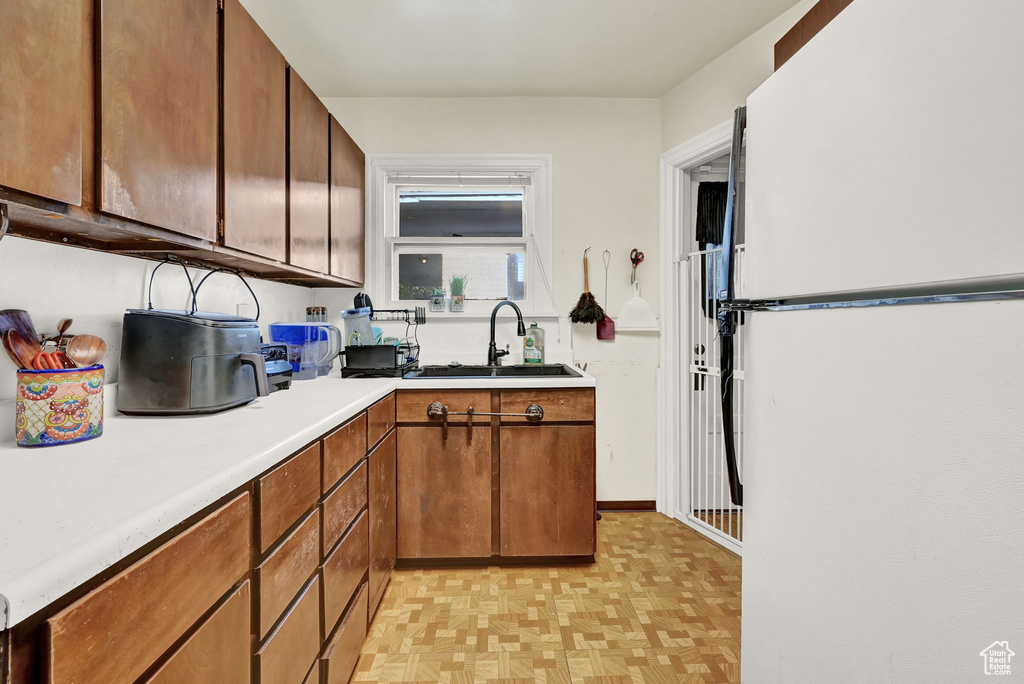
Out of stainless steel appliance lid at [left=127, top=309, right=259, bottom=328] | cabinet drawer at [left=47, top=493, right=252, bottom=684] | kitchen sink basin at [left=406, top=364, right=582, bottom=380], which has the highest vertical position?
stainless steel appliance lid at [left=127, top=309, right=259, bottom=328]

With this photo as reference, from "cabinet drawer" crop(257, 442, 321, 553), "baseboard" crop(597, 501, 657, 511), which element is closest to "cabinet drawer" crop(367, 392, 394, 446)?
"cabinet drawer" crop(257, 442, 321, 553)

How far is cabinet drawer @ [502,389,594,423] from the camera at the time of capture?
7.04 feet

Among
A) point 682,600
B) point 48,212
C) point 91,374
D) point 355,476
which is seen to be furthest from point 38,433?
point 682,600

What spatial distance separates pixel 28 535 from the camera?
0.56 metres

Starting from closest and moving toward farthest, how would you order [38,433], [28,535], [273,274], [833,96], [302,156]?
[28,535], [833,96], [38,433], [302,156], [273,274]

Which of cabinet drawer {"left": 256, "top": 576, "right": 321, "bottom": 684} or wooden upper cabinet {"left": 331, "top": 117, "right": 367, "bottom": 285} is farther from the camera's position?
wooden upper cabinet {"left": 331, "top": 117, "right": 367, "bottom": 285}

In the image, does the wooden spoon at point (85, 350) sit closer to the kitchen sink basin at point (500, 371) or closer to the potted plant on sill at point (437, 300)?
the kitchen sink basin at point (500, 371)

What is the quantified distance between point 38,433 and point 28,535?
56cm

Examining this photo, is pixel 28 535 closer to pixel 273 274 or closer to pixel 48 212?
pixel 48 212

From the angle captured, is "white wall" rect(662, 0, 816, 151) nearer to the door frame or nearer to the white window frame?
the door frame

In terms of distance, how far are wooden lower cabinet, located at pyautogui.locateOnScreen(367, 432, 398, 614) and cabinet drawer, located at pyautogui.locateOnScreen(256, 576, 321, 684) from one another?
21.2 inches

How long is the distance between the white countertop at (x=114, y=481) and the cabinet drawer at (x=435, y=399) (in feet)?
2.27

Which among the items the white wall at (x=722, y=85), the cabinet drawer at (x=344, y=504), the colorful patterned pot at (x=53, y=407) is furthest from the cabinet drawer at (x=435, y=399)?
the white wall at (x=722, y=85)

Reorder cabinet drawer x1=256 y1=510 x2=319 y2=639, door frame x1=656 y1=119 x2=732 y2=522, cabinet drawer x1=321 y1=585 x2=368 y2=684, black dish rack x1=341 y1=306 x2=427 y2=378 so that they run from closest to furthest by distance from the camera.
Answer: cabinet drawer x1=256 y1=510 x2=319 y2=639 → cabinet drawer x1=321 y1=585 x2=368 y2=684 → black dish rack x1=341 y1=306 x2=427 y2=378 → door frame x1=656 y1=119 x2=732 y2=522
